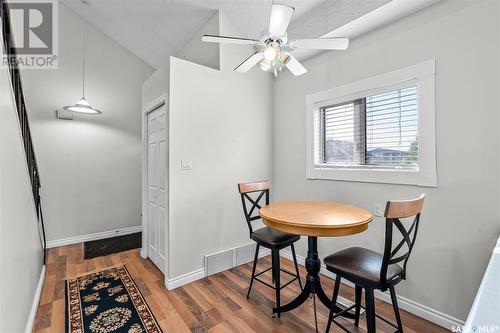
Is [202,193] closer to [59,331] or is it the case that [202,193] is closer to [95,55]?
[59,331]

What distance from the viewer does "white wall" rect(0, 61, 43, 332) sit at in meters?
1.35

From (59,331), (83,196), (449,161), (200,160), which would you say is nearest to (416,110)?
(449,161)

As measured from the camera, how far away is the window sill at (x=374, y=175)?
1.95 meters

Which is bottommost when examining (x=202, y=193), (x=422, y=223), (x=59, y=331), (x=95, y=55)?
(x=59, y=331)

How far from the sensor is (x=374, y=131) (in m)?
2.40

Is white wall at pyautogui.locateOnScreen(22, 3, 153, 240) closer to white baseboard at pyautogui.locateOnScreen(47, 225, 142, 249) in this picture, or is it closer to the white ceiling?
white baseboard at pyautogui.locateOnScreen(47, 225, 142, 249)

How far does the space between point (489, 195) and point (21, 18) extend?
5.74 m

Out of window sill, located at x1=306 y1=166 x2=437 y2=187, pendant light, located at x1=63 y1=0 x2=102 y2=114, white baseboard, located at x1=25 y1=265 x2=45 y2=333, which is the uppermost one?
pendant light, located at x1=63 y1=0 x2=102 y2=114

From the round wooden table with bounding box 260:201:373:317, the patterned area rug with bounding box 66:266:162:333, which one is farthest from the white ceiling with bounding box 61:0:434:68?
the patterned area rug with bounding box 66:266:162:333

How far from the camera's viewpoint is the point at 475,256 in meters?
1.70

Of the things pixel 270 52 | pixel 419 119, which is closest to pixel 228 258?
pixel 270 52

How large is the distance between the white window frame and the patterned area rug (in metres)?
2.22

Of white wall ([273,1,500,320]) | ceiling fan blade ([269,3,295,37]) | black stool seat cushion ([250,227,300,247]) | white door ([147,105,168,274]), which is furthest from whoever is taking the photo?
white door ([147,105,168,274])

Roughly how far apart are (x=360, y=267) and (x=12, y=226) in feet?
7.65
